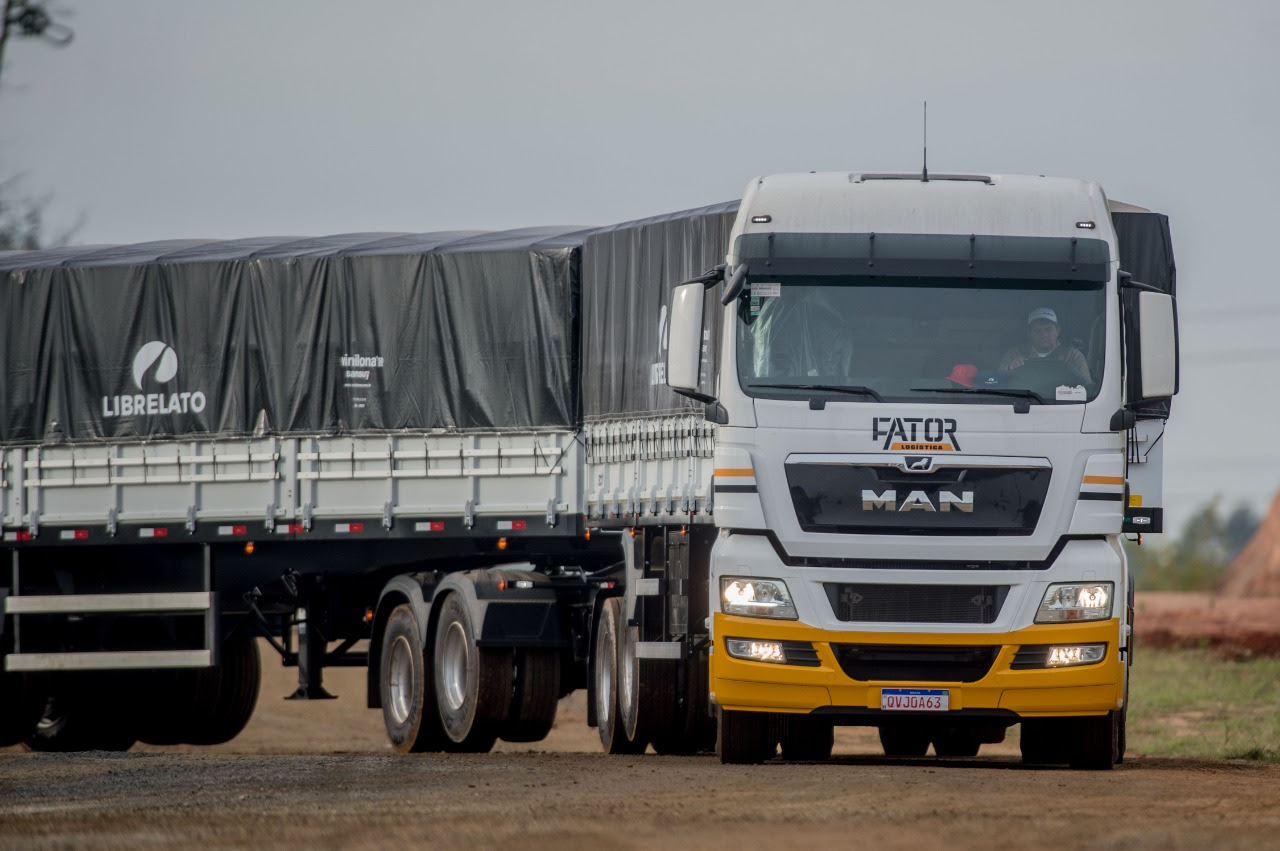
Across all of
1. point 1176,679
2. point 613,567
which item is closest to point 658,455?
point 613,567

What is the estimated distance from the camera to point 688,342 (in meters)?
12.2

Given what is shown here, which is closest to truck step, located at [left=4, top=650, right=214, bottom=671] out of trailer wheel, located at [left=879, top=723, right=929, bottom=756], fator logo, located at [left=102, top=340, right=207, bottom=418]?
fator logo, located at [left=102, top=340, right=207, bottom=418]

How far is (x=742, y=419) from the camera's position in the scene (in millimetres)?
12305

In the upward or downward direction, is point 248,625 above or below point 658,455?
below

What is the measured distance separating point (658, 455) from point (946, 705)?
11.1 ft

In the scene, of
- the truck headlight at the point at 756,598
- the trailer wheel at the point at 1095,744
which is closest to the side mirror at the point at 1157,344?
the trailer wheel at the point at 1095,744

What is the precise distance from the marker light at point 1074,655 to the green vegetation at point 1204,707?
4169mm

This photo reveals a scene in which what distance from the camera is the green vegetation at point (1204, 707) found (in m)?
21.1

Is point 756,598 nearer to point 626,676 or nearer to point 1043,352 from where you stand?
point 1043,352

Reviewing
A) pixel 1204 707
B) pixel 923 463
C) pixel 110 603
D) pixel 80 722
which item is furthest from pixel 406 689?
pixel 1204 707

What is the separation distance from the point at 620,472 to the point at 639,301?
1278 millimetres

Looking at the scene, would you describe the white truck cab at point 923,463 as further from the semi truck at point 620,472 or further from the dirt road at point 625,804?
the dirt road at point 625,804

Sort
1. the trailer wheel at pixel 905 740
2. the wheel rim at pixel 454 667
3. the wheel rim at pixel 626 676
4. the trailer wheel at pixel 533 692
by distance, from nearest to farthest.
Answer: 1. the wheel rim at pixel 626 676
2. the trailer wheel at pixel 533 692
3. the wheel rim at pixel 454 667
4. the trailer wheel at pixel 905 740

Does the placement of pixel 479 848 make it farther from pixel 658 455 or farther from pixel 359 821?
pixel 658 455
